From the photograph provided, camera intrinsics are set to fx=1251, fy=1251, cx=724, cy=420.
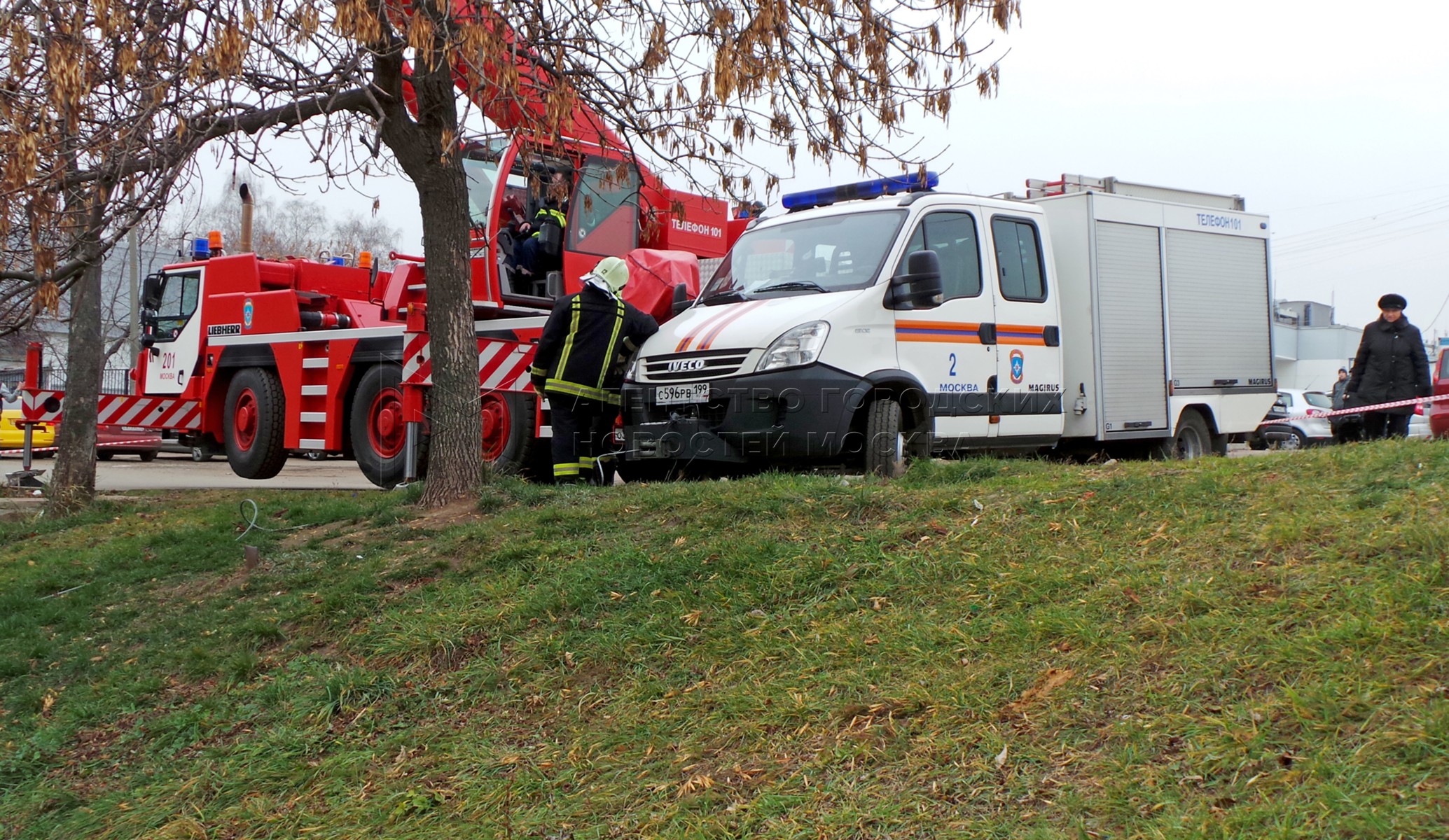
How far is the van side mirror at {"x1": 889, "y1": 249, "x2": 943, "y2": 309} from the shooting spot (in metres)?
7.77

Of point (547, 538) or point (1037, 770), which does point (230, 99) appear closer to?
point (547, 538)

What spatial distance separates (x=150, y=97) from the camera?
6.24m

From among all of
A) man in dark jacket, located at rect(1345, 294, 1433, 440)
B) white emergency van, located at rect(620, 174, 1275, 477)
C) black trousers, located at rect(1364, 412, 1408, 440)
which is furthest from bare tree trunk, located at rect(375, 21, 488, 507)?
black trousers, located at rect(1364, 412, 1408, 440)

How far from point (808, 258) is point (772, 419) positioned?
1.53 metres

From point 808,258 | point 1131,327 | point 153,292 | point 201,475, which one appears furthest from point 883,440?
point 201,475

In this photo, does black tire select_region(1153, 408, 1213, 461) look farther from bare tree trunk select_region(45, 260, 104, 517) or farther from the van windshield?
bare tree trunk select_region(45, 260, 104, 517)

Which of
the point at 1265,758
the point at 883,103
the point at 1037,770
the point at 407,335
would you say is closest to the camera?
the point at 1265,758

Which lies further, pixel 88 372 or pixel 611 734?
pixel 88 372

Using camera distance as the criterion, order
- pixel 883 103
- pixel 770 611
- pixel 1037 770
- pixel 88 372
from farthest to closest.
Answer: pixel 88 372 < pixel 883 103 < pixel 770 611 < pixel 1037 770

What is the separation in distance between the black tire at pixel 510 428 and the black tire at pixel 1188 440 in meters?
5.18

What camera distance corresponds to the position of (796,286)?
820 cm

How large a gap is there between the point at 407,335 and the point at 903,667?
6932 mm

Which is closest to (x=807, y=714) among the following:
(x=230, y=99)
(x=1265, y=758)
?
(x=1265, y=758)

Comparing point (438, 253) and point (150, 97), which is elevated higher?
point (150, 97)
